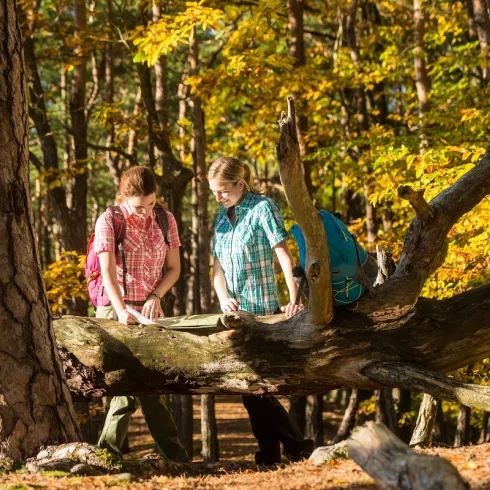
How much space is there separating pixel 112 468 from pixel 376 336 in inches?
77.6

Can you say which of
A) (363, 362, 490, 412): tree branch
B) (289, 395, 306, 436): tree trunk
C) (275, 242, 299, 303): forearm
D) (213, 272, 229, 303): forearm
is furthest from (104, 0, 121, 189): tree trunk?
(363, 362, 490, 412): tree branch

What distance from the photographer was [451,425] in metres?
20.5

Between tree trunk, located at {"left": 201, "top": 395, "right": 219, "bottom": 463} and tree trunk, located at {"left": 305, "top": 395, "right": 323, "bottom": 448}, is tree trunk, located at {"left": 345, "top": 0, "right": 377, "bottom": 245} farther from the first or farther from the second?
tree trunk, located at {"left": 201, "top": 395, "right": 219, "bottom": 463}

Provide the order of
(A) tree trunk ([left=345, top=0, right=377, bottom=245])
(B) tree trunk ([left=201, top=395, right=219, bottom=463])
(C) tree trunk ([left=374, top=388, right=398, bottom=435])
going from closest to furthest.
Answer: (B) tree trunk ([left=201, top=395, right=219, bottom=463]) < (A) tree trunk ([left=345, top=0, right=377, bottom=245]) < (C) tree trunk ([left=374, top=388, right=398, bottom=435])

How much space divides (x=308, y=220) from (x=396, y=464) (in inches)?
62.7

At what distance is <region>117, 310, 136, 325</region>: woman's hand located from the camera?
17.9ft

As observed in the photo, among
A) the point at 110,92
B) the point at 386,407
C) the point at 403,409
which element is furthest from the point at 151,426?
the point at 110,92

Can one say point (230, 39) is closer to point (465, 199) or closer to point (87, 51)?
point (87, 51)

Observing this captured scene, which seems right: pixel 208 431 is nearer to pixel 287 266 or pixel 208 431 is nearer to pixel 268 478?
pixel 287 266

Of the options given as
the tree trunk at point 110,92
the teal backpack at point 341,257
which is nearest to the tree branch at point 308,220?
the teal backpack at point 341,257

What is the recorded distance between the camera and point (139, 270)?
562 cm

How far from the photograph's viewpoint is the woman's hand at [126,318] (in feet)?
17.9

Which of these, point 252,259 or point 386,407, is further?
point 386,407

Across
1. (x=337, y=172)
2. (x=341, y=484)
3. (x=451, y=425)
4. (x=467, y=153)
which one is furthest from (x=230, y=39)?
(x=451, y=425)
